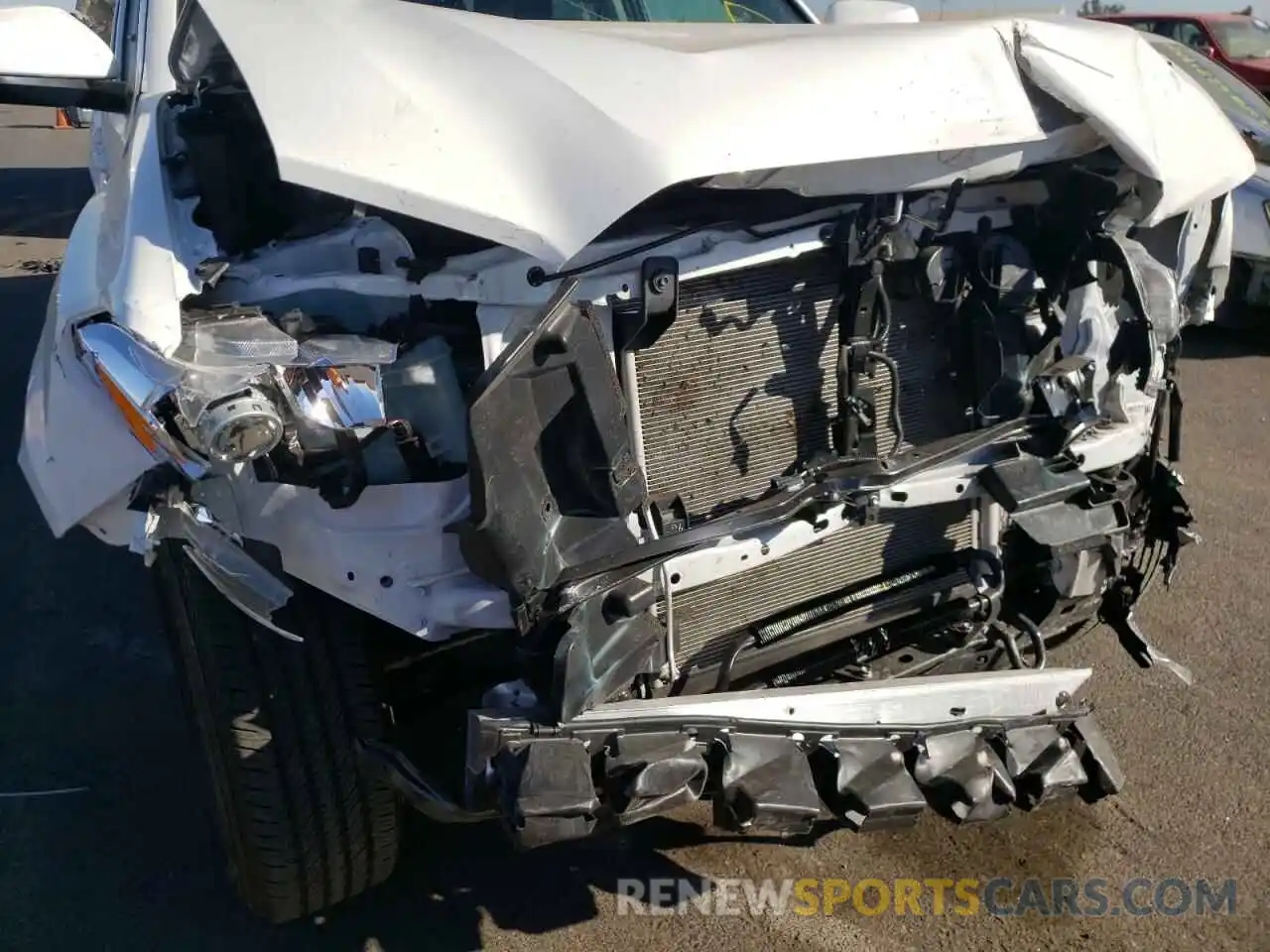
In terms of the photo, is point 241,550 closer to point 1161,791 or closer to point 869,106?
point 869,106

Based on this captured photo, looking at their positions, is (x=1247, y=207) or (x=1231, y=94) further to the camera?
(x=1231, y=94)

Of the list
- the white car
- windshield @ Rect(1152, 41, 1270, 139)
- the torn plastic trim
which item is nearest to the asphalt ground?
the torn plastic trim

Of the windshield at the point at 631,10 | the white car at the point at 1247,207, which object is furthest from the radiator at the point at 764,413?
the white car at the point at 1247,207

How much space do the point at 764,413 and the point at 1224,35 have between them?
44.4 feet

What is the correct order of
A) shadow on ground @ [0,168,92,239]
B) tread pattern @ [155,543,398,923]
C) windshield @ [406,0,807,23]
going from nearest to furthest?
tread pattern @ [155,543,398,923], windshield @ [406,0,807,23], shadow on ground @ [0,168,92,239]

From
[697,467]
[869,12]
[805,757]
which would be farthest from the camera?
[869,12]

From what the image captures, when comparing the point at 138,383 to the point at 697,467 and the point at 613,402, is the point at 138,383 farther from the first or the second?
the point at 697,467

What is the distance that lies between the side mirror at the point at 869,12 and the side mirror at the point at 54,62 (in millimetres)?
2135

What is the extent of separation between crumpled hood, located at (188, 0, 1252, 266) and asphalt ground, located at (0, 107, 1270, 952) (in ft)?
4.93

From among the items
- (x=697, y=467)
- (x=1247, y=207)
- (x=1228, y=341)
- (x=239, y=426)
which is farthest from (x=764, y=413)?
(x=1228, y=341)

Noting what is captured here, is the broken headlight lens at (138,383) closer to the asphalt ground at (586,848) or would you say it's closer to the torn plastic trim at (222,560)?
the torn plastic trim at (222,560)

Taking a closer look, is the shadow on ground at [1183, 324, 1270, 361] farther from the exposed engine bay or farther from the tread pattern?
the tread pattern

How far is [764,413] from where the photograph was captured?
230 cm

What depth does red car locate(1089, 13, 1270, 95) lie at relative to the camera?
1266 centimetres
